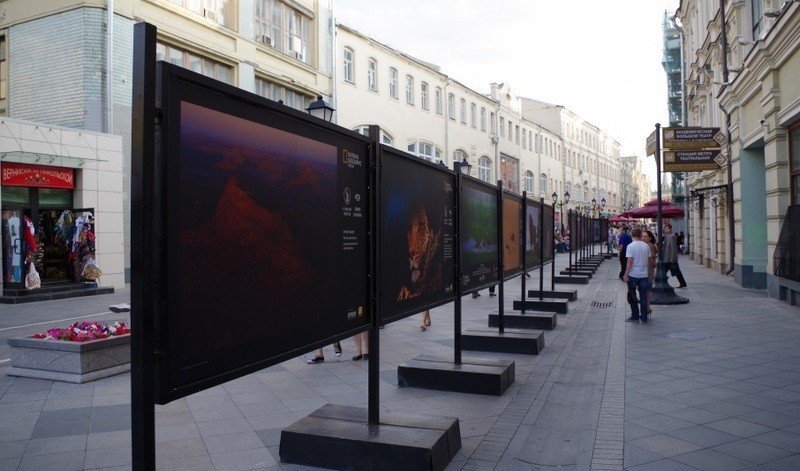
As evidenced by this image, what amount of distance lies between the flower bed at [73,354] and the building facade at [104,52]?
1278 cm

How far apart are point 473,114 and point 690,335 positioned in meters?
38.5

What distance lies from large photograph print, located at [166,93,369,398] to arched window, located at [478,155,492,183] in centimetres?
4439

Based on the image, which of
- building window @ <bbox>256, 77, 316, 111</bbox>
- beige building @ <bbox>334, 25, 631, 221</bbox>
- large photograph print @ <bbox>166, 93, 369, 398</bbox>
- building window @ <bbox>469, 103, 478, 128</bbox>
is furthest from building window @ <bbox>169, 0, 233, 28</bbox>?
building window @ <bbox>469, 103, 478, 128</bbox>

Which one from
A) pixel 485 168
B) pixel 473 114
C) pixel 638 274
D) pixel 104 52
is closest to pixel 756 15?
pixel 638 274

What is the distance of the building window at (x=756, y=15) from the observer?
15.6m

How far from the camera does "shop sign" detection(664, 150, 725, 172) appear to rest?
15586mm

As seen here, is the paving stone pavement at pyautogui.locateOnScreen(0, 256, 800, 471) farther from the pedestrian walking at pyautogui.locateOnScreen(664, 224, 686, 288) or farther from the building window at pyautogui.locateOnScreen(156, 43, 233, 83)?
the building window at pyautogui.locateOnScreen(156, 43, 233, 83)

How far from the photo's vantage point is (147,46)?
7.68ft

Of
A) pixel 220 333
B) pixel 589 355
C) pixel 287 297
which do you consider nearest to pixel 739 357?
pixel 589 355

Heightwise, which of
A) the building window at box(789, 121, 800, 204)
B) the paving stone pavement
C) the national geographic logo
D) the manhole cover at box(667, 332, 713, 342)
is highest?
the building window at box(789, 121, 800, 204)

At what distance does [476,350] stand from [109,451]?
490 cm

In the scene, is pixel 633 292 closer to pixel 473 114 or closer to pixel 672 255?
pixel 672 255

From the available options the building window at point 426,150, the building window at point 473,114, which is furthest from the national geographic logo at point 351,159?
the building window at point 473,114

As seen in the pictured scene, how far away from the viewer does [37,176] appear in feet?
57.6
